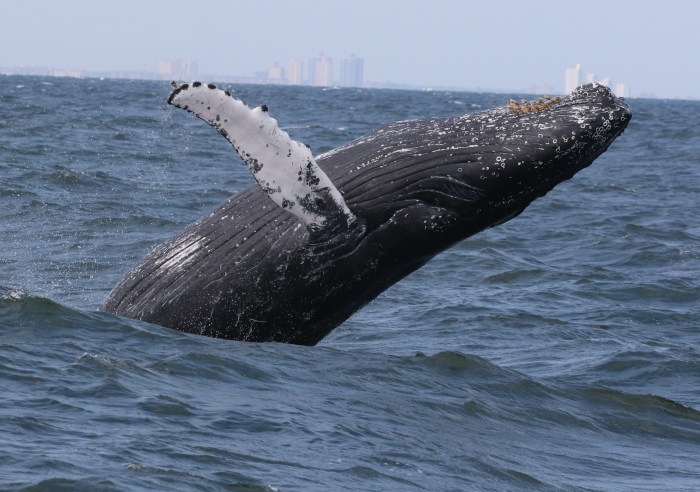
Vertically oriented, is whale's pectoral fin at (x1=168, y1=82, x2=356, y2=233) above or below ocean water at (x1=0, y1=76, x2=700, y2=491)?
above

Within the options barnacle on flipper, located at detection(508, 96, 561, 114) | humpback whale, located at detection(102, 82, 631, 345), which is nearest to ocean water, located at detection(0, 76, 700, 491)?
humpback whale, located at detection(102, 82, 631, 345)

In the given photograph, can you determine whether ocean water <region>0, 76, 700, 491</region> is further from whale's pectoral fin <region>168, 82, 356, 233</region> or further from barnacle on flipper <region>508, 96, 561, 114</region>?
barnacle on flipper <region>508, 96, 561, 114</region>

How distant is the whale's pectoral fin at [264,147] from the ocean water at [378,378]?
1377 millimetres

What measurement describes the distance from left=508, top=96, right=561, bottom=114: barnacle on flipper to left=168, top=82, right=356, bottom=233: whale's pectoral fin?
1909mm

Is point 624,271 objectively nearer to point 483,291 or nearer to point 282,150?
point 483,291

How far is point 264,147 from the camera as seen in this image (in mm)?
8828

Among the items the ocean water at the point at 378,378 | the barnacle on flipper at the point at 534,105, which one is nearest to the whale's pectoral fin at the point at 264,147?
the ocean water at the point at 378,378

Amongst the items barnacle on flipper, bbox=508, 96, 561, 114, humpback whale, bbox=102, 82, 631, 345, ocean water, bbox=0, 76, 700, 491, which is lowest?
ocean water, bbox=0, 76, 700, 491

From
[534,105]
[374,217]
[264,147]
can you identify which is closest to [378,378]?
[374,217]

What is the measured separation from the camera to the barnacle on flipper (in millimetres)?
9836

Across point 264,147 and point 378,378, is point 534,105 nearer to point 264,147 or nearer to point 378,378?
point 264,147

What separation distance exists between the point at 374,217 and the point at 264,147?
45.6 inches

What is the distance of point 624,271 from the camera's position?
724 inches

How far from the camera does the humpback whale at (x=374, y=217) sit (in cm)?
946
